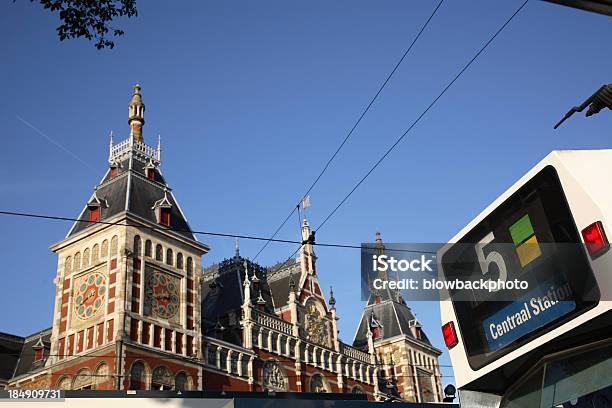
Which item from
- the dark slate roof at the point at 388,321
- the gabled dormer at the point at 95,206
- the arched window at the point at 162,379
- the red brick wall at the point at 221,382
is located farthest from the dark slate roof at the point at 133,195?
the dark slate roof at the point at 388,321

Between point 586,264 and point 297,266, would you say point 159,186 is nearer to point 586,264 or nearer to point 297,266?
point 297,266

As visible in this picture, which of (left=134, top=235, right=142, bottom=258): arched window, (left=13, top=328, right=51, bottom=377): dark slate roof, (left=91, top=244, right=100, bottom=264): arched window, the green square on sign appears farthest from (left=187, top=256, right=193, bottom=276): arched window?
the green square on sign

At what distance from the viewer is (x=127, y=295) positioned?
29.9 meters

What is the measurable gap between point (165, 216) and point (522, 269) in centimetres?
3058

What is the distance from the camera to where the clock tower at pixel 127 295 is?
29.2m

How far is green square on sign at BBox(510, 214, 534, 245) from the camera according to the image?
18.2ft

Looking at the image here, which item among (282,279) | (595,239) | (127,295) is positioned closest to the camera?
(595,239)

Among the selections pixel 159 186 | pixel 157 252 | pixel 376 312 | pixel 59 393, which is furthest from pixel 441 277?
pixel 376 312

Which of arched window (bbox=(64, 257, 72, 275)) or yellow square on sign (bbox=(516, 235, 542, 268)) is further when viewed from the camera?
arched window (bbox=(64, 257, 72, 275))

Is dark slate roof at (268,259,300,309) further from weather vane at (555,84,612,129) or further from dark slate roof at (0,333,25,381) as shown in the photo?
weather vane at (555,84,612,129)

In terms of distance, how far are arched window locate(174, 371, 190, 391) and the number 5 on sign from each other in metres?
26.6

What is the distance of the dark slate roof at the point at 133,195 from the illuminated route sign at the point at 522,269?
2722 cm

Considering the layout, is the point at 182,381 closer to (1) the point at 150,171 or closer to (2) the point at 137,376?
(2) the point at 137,376

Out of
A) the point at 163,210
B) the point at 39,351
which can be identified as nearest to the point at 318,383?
the point at 163,210
